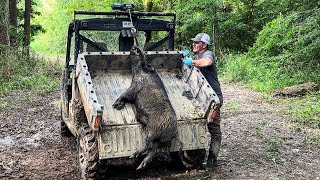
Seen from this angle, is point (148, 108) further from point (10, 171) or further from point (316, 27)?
point (316, 27)

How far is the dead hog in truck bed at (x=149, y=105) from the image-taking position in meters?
4.93

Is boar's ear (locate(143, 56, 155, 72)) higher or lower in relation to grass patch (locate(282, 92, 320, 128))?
higher

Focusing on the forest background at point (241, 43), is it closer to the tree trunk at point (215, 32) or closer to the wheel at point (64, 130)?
the tree trunk at point (215, 32)

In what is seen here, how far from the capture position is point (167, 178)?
536 cm

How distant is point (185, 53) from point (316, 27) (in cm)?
576

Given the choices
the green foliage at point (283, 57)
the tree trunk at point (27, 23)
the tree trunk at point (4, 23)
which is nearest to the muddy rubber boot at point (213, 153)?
the green foliage at point (283, 57)

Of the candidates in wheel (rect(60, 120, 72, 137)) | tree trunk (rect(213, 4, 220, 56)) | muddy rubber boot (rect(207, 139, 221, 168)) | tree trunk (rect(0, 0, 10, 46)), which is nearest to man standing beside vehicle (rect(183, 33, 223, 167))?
muddy rubber boot (rect(207, 139, 221, 168))

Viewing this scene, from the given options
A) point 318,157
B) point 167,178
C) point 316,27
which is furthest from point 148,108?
point 316,27

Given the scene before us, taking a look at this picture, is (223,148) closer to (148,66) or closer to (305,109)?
(148,66)

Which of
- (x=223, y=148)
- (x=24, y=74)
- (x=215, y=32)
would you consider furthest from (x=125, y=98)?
(x=215, y=32)

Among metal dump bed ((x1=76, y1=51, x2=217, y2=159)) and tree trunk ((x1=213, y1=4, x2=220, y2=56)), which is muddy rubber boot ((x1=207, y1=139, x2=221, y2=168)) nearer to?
metal dump bed ((x1=76, y1=51, x2=217, y2=159))

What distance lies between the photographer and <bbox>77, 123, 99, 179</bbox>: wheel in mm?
4969

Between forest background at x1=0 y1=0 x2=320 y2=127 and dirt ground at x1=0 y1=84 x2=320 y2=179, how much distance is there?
980mm

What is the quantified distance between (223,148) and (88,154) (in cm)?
282
